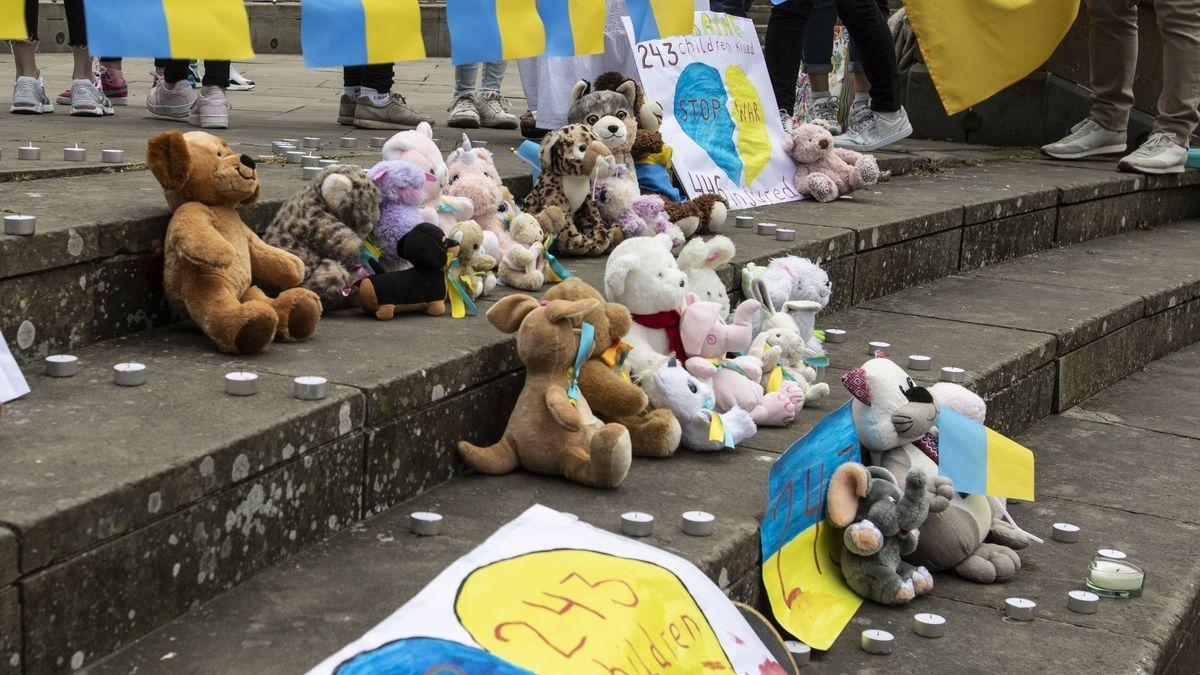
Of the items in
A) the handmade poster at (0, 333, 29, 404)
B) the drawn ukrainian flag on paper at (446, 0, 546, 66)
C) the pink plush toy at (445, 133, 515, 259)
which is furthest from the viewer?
the drawn ukrainian flag on paper at (446, 0, 546, 66)

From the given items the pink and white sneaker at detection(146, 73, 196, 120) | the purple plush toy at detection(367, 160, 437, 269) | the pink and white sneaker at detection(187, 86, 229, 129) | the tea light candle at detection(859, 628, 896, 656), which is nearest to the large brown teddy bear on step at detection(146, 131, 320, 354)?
the purple plush toy at detection(367, 160, 437, 269)

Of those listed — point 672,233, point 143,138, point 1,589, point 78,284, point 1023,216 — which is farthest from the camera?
point 1023,216

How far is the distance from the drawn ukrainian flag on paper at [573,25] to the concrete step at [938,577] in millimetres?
1273

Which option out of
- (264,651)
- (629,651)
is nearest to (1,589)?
(264,651)

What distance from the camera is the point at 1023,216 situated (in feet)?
18.1

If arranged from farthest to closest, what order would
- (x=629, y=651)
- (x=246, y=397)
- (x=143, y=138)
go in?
(x=143, y=138) < (x=246, y=397) < (x=629, y=651)

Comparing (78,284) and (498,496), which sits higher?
(78,284)

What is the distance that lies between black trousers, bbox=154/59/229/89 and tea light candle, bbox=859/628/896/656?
116 inches

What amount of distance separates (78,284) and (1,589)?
97 centimetres

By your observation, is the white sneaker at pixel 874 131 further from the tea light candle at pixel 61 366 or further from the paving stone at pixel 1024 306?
the tea light candle at pixel 61 366

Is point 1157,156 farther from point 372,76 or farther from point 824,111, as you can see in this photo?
point 372,76

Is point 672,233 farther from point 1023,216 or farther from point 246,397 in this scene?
point 1023,216

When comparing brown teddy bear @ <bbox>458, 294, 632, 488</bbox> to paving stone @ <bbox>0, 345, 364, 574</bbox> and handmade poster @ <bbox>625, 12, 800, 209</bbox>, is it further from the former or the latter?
handmade poster @ <bbox>625, 12, 800, 209</bbox>

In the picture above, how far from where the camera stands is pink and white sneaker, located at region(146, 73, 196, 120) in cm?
480
